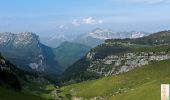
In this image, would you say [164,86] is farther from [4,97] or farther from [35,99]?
[35,99]

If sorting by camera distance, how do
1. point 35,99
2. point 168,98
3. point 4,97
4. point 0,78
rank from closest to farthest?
1. point 168,98
2. point 4,97
3. point 35,99
4. point 0,78

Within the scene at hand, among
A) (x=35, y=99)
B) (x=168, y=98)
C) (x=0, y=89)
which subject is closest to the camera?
(x=168, y=98)

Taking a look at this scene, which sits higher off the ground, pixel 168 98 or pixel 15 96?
pixel 168 98

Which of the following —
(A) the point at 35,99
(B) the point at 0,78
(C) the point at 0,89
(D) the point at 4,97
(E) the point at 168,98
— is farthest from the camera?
→ (B) the point at 0,78

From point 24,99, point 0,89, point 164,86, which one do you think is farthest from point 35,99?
point 164,86

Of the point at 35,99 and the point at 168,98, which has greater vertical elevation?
the point at 168,98

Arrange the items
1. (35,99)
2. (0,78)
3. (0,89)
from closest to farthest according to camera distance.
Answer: (0,89)
(35,99)
(0,78)

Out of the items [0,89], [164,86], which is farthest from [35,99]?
[164,86]

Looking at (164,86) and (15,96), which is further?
(15,96)

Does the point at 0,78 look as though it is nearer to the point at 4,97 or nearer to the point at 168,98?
the point at 4,97
